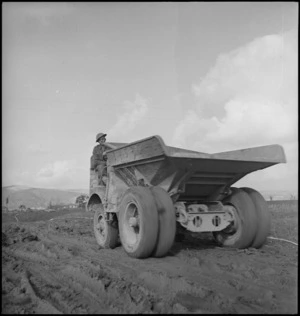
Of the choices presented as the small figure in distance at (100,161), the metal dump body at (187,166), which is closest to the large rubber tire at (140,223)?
the metal dump body at (187,166)

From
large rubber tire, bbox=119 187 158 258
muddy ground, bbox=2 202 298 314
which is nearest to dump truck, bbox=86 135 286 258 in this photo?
large rubber tire, bbox=119 187 158 258

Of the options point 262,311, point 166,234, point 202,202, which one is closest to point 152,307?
point 262,311

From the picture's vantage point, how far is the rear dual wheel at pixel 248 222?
5293 mm

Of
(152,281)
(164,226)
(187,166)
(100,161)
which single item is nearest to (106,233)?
(100,161)

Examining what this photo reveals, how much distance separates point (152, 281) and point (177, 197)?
1.79 meters

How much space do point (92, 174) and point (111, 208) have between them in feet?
4.48

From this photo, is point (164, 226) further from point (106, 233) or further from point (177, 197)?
point (106, 233)

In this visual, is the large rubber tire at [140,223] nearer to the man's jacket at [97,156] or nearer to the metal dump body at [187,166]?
the metal dump body at [187,166]

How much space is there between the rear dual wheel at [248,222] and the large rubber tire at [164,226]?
1323 mm

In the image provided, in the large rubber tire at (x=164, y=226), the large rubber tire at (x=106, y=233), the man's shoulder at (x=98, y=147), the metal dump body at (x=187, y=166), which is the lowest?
the large rubber tire at (x=106, y=233)

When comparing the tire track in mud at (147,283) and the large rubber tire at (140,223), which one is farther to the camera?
the large rubber tire at (140,223)

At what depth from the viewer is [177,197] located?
511 cm

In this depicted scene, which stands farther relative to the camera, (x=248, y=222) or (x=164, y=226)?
(x=248, y=222)

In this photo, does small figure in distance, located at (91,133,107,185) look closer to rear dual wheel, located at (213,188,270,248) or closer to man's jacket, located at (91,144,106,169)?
man's jacket, located at (91,144,106,169)
